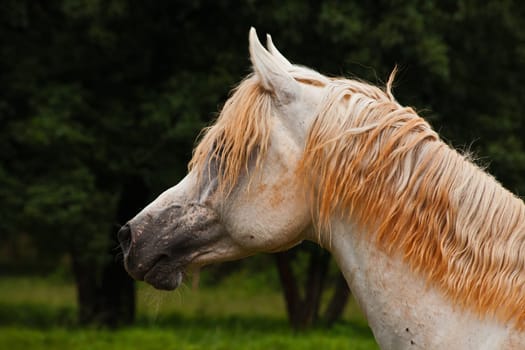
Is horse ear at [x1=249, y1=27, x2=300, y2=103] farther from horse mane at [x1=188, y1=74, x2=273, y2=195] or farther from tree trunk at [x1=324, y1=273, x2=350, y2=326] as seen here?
tree trunk at [x1=324, y1=273, x2=350, y2=326]

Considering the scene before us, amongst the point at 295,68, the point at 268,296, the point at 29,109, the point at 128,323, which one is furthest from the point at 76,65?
the point at 268,296

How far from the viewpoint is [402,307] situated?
239cm

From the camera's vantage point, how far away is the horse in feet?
7.73

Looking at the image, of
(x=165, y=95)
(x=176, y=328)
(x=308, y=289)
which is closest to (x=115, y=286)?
(x=176, y=328)

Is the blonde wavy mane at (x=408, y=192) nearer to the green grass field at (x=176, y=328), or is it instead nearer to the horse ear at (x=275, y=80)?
the horse ear at (x=275, y=80)

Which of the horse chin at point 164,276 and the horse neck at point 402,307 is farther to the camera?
the horse chin at point 164,276

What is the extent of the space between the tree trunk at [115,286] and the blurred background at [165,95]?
0.03 metres

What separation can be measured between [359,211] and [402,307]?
1.01ft

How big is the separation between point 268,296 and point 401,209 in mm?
24207

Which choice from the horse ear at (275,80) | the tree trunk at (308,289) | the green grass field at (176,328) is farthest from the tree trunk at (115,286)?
the horse ear at (275,80)

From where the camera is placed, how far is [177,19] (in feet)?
46.2

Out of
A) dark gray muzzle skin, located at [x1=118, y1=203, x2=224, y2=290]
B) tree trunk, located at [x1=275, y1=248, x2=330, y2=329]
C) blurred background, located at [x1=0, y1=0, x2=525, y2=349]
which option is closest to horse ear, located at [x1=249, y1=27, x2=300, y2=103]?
dark gray muzzle skin, located at [x1=118, y1=203, x2=224, y2=290]

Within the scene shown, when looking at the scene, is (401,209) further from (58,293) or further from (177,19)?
(58,293)

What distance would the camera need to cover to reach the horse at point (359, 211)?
2.36 m
